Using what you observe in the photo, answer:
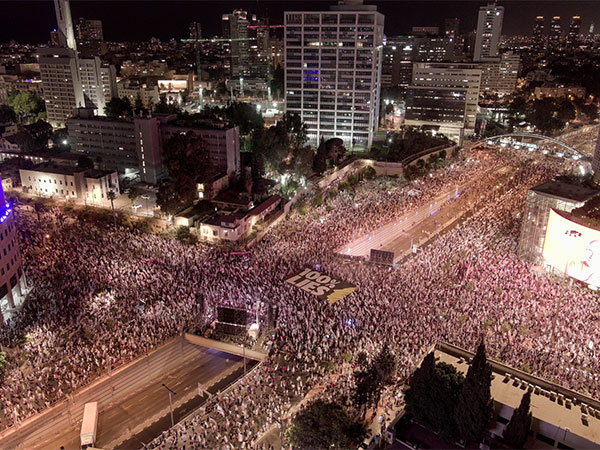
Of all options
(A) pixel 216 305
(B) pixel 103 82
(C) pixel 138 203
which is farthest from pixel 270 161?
(B) pixel 103 82

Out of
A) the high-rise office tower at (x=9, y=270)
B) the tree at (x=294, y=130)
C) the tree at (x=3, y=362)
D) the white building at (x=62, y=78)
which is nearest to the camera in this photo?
the tree at (x=3, y=362)

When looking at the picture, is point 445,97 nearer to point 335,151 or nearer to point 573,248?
point 335,151

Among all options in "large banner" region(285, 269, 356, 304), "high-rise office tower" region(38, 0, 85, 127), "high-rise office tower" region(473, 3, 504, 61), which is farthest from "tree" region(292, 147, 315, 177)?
"high-rise office tower" region(473, 3, 504, 61)

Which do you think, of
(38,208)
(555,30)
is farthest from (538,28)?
(38,208)

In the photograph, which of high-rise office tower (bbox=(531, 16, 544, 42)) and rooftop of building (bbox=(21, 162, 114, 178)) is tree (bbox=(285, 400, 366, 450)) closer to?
rooftop of building (bbox=(21, 162, 114, 178))

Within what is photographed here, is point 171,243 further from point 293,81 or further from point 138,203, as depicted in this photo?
point 293,81

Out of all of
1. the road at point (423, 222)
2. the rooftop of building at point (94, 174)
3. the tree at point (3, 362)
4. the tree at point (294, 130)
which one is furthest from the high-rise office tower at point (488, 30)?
the tree at point (3, 362)

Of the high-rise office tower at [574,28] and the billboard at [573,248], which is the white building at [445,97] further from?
the high-rise office tower at [574,28]
